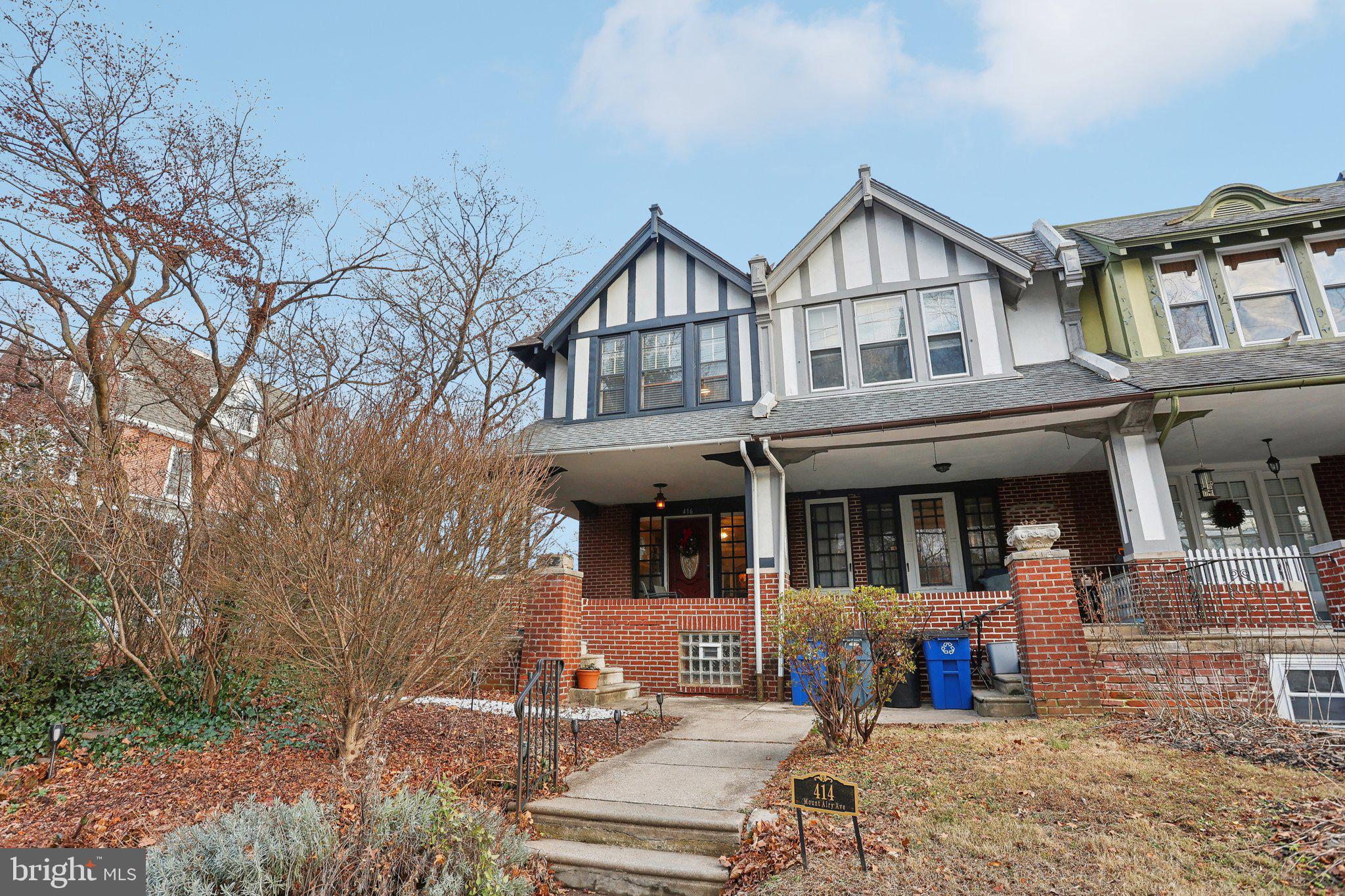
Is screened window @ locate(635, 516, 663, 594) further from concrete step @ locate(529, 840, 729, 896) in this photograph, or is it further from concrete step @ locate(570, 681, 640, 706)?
concrete step @ locate(529, 840, 729, 896)

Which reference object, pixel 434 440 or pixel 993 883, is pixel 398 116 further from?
pixel 993 883

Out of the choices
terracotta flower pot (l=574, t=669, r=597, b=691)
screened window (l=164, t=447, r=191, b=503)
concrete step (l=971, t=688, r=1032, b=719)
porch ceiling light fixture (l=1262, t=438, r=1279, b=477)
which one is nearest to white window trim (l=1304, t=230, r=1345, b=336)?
porch ceiling light fixture (l=1262, t=438, r=1279, b=477)

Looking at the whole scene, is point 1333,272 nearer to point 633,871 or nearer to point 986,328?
point 986,328

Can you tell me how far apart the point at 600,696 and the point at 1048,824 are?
228 inches

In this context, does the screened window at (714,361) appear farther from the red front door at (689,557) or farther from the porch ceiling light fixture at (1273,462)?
the porch ceiling light fixture at (1273,462)

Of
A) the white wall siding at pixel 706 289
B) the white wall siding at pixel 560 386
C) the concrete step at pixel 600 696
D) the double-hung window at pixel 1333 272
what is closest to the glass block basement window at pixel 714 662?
the concrete step at pixel 600 696

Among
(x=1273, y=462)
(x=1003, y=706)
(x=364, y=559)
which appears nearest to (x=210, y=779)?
(x=364, y=559)

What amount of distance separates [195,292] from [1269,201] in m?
16.5

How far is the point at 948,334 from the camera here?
10.8m

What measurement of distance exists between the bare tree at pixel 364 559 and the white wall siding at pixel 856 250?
813 cm

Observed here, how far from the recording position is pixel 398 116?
15516 mm

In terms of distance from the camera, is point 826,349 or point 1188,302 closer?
point 1188,302

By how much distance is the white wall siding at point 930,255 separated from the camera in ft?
36.0

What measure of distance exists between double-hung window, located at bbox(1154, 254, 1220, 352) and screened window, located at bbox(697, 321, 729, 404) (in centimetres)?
699
